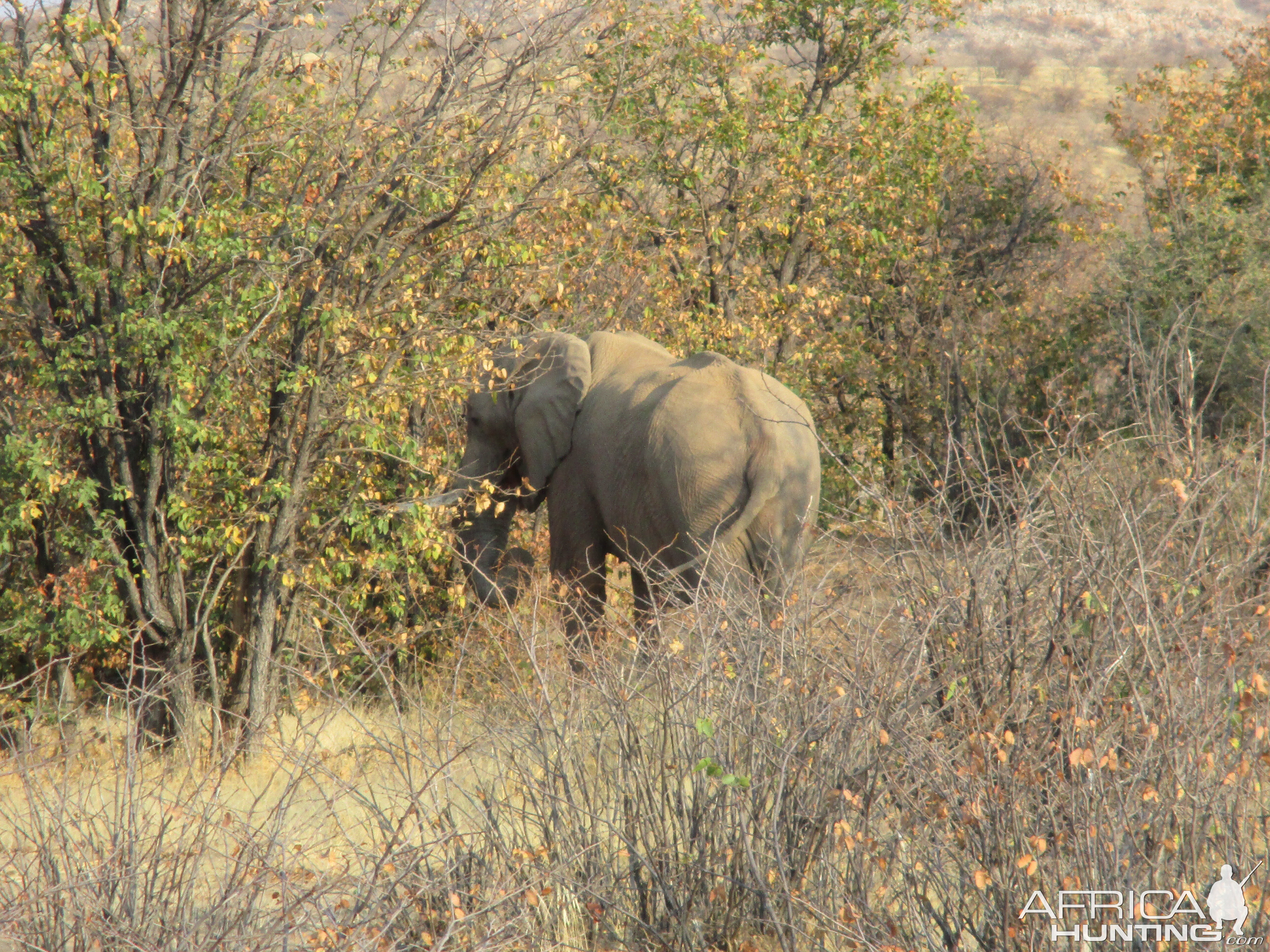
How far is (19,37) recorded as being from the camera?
6402 mm

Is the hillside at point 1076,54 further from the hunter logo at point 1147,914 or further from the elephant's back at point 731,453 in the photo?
the hunter logo at point 1147,914

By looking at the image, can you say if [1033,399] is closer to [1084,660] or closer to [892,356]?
[892,356]

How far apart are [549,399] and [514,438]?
0.56m

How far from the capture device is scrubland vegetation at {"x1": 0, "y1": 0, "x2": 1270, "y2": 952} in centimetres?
362

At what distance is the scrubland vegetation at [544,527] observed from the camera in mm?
3617

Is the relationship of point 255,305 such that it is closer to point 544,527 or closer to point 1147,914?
point 544,527

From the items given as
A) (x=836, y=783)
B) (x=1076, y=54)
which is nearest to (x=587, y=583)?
(x=836, y=783)

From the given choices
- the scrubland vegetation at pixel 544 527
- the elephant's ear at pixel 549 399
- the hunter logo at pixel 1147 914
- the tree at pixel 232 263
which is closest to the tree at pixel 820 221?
the scrubland vegetation at pixel 544 527

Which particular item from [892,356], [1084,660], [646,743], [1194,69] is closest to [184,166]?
[646,743]

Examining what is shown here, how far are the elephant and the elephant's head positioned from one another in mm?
10

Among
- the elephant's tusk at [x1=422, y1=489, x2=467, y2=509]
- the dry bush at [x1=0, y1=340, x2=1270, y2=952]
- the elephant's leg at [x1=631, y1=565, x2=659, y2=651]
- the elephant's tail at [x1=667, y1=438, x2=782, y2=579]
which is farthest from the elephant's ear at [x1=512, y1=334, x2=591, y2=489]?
the dry bush at [x1=0, y1=340, x2=1270, y2=952]

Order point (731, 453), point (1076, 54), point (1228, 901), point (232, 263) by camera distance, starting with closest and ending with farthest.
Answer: point (1228, 901), point (232, 263), point (731, 453), point (1076, 54)

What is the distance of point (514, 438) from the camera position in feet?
28.2

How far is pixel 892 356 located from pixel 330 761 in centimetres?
960
